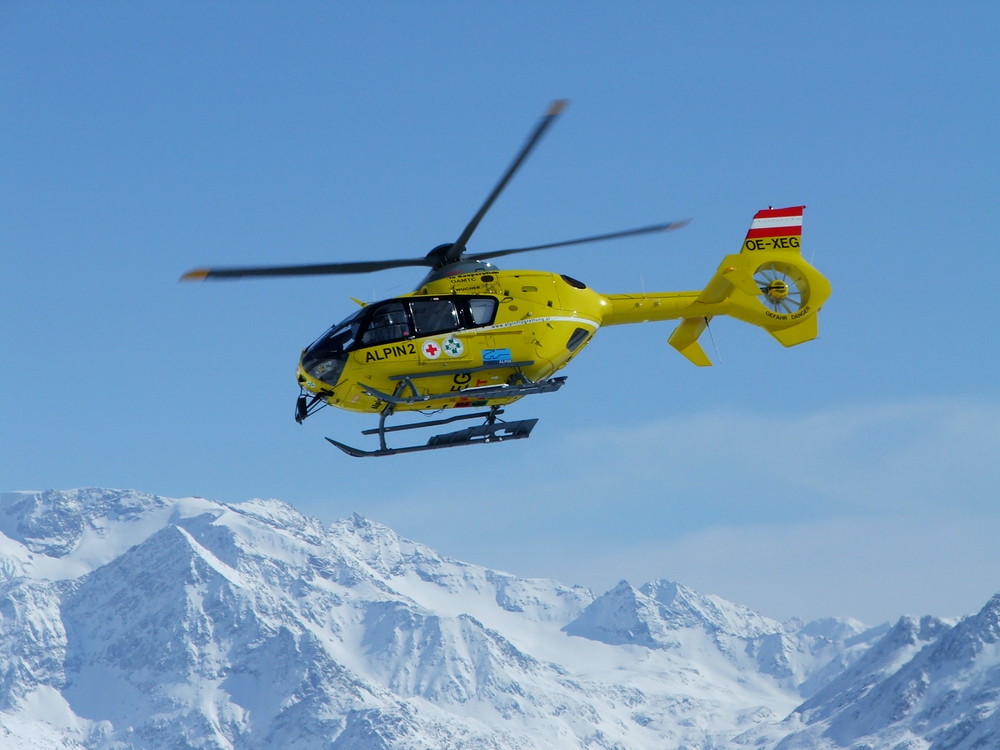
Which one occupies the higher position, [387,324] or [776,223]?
[776,223]

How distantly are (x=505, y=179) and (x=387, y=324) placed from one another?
4.66 metres

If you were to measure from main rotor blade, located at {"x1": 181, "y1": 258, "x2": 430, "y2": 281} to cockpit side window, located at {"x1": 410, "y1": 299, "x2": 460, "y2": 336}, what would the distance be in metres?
1.53

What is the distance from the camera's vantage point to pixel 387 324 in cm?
3534

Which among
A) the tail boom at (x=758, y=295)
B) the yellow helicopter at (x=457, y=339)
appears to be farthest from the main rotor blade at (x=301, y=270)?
the tail boom at (x=758, y=295)

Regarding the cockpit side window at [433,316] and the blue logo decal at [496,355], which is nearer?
the cockpit side window at [433,316]

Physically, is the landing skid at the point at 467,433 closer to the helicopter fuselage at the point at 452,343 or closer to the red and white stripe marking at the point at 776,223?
the helicopter fuselage at the point at 452,343

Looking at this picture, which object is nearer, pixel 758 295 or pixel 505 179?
pixel 505 179

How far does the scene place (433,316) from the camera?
35.8 m

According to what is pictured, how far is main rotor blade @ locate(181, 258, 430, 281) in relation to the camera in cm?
3241

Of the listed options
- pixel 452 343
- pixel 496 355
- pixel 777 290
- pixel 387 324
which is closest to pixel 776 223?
pixel 777 290

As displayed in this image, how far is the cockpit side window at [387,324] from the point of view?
116 ft

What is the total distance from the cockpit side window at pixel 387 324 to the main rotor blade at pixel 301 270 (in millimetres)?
1342

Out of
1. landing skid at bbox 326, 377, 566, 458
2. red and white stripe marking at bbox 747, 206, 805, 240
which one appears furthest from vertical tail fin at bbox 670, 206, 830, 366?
landing skid at bbox 326, 377, 566, 458

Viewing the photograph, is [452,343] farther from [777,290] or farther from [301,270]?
[777,290]
